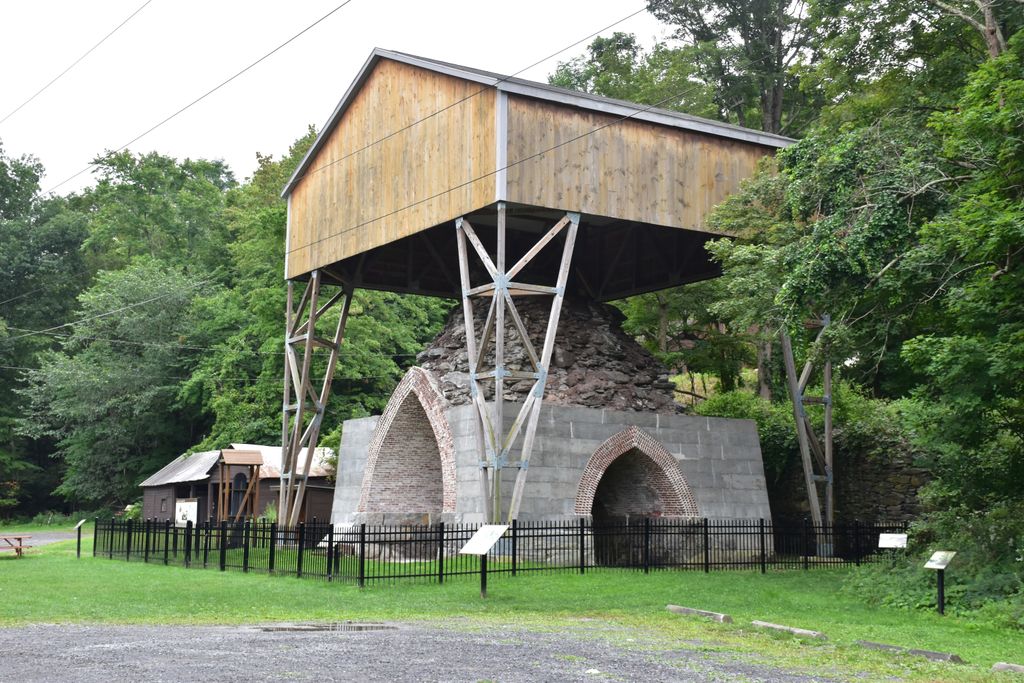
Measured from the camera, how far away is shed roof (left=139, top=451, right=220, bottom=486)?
119 ft

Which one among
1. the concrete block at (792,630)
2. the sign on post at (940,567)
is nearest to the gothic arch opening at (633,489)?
the sign on post at (940,567)

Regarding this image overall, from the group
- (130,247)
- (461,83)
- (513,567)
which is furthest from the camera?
(130,247)

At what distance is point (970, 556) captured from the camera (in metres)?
16.3

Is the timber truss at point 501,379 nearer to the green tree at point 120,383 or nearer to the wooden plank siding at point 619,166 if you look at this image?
the wooden plank siding at point 619,166

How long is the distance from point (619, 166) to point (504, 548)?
821 centimetres

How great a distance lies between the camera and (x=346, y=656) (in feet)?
31.5

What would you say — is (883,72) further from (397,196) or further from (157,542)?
(157,542)

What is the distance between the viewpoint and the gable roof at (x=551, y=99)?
2158 cm

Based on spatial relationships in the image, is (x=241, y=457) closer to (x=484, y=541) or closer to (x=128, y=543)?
(x=128, y=543)

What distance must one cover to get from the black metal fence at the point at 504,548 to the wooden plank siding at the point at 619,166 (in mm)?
6510

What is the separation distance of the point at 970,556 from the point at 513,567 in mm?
7286

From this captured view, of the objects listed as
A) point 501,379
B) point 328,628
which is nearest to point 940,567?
point 328,628

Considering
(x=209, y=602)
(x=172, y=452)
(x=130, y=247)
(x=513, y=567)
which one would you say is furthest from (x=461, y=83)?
(x=130, y=247)

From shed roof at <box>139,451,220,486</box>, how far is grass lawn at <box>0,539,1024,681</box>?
14.9 m
